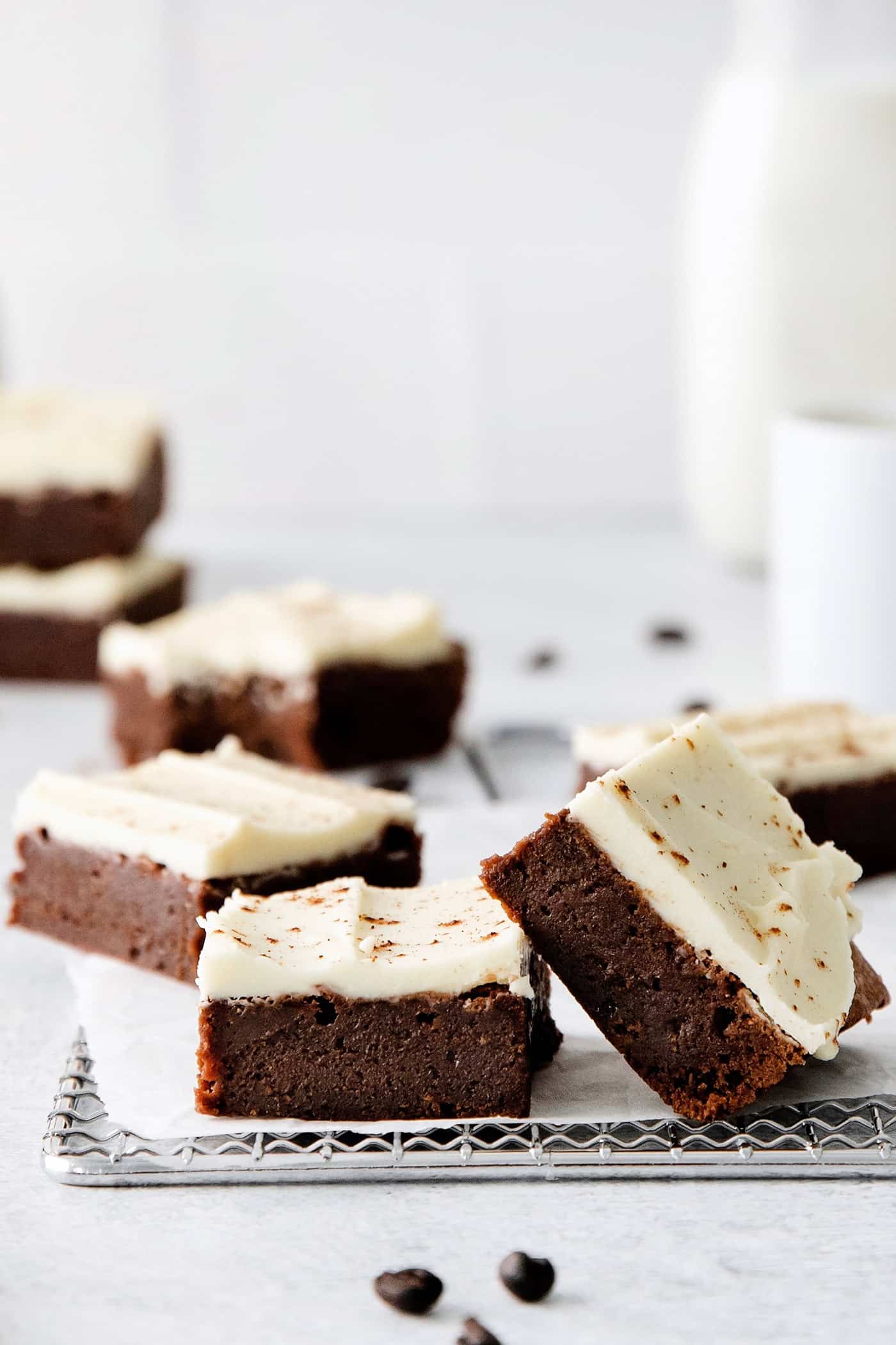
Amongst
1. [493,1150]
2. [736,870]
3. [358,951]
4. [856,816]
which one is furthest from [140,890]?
[856,816]

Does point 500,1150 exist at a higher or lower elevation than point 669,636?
higher

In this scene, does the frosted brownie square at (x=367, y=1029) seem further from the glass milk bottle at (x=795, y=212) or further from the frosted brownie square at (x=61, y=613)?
the glass milk bottle at (x=795, y=212)

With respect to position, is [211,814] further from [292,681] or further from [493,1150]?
[292,681]

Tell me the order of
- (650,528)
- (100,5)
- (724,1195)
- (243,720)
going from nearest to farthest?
(724,1195), (243,720), (100,5), (650,528)

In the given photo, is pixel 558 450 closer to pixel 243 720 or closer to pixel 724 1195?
pixel 243 720

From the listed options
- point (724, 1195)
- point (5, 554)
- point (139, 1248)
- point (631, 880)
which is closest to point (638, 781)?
point (631, 880)

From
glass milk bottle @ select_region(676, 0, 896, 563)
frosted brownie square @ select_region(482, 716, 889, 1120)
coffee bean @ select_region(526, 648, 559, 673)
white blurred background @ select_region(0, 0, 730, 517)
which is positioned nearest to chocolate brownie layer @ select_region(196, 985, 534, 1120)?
frosted brownie square @ select_region(482, 716, 889, 1120)
